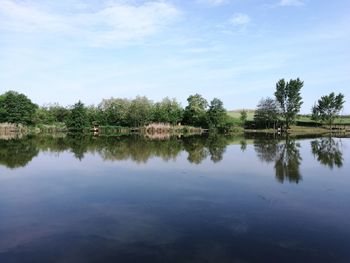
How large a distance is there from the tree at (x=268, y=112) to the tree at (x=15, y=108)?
5100 cm

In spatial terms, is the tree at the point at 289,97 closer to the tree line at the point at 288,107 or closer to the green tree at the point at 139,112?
the tree line at the point at 288,107

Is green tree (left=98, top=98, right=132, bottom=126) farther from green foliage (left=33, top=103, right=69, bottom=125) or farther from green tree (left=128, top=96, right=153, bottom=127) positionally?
green foliage (left=33, top=103, right=69, bottom=125)

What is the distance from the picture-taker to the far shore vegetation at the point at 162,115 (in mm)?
74250

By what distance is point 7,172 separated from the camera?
736 inches

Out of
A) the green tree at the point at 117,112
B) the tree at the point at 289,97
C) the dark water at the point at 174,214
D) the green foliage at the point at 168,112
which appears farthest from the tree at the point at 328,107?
the dark water at the point at 174,214

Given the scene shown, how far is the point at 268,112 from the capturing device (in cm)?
8181

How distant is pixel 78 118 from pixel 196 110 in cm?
2632

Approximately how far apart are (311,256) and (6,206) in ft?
31.0

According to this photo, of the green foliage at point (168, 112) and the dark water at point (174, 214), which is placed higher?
the green foliage at point (168, 112)

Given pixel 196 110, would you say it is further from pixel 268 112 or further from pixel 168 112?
pixel 268 112

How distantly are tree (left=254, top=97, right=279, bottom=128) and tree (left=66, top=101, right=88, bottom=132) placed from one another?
39.9 metres

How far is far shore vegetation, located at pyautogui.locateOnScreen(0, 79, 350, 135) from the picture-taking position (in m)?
74.2

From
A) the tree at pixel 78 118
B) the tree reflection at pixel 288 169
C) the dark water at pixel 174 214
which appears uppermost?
the tree at pixel 78 118

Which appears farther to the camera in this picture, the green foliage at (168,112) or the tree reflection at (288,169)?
the green foliage at (168,112)
